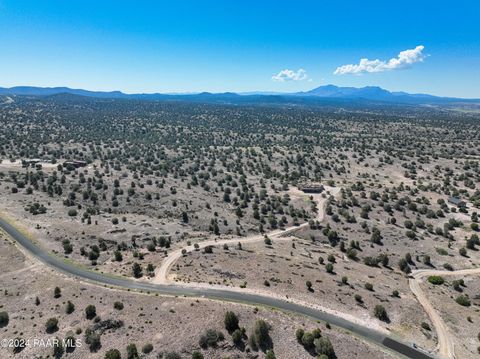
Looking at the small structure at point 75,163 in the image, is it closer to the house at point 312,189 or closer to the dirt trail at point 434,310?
→ the house at point 312,189

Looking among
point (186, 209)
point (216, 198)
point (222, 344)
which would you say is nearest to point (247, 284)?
point (222, 344)

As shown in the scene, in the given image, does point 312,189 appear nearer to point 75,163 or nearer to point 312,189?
point 312,189

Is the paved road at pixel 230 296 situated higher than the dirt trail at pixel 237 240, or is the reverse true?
the paved road at pixel 230 296

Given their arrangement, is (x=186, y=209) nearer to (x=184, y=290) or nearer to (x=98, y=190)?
(x=98, y=190)

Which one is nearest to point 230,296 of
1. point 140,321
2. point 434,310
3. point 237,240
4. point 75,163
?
point 140,321

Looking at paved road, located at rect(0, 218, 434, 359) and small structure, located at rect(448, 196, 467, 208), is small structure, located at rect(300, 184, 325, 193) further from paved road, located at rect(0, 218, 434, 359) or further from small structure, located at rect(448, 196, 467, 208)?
paved road, located at rect(0, 218, 434, 359)

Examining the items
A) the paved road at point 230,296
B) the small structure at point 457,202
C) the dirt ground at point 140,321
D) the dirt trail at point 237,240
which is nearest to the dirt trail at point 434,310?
the paved road at point 230,296

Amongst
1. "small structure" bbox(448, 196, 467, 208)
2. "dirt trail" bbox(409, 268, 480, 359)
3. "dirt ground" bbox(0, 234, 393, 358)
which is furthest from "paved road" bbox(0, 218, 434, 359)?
"small structure" bbox(448, 196, 467, 208)
